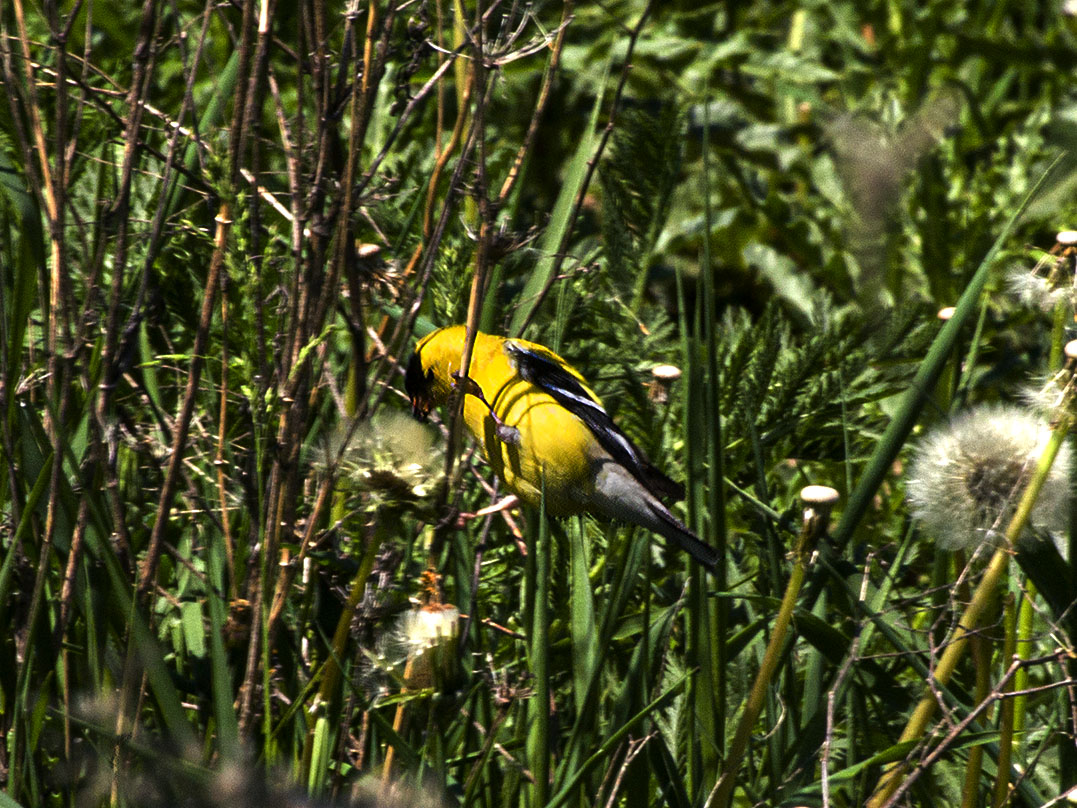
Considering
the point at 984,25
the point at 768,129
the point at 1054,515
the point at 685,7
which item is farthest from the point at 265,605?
the point at 984,25

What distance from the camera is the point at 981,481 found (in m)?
1.50

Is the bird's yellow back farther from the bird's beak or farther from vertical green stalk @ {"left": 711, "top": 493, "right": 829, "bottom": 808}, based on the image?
vertical green stalk @ {"left": 711, "top": 493, "right": 829, "bottom": 808}

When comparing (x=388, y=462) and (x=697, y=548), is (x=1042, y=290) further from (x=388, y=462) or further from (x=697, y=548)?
(x=388, y=462)

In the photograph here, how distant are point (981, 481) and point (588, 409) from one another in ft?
2.46

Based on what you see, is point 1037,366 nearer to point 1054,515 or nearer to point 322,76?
point 1054,515

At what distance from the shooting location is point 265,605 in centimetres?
144

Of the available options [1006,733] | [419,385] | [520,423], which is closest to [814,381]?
[520,423]

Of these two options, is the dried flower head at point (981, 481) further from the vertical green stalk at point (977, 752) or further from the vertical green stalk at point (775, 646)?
the vertical green stalk at point (775, 646)

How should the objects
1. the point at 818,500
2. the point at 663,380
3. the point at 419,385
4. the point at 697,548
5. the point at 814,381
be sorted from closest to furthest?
1. the point at 818,500
2. the point at 697,548
3. the point at 663,380
4. the point at 419,385
5. the point at 814,381

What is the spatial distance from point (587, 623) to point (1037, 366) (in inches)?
74.6

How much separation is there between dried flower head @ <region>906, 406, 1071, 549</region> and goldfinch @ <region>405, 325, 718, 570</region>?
49 cm

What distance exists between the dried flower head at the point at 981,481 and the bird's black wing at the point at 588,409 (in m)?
0.55

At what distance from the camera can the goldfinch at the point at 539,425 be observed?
199 centimetres

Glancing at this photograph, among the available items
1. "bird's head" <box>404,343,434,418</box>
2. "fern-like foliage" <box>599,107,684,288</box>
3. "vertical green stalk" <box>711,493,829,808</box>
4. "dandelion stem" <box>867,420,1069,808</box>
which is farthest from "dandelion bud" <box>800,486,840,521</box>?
"fern-like foliage" <box>599,107,684,288</box>
